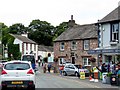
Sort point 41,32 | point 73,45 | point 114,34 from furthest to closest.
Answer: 1. point 41,32
2. point 73,45
3. point 114,34

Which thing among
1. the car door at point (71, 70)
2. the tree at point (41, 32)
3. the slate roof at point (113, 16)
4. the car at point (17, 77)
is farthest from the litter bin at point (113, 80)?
the tree at point (41, 32)

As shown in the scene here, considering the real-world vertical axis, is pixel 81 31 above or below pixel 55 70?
above

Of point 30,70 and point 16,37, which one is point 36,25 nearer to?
point 16,37

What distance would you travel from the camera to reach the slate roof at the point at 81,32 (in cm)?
5175

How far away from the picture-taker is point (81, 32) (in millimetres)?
54938

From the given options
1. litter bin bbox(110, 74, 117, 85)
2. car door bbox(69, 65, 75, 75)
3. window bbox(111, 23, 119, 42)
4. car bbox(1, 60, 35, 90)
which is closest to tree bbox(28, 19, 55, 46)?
car door bbox(69, 65, 75, 75)

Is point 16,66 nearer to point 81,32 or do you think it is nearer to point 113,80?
point 113,80

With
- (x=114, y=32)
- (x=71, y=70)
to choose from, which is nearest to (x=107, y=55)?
(x=114, y=32)

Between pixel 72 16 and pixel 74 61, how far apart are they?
12.7m

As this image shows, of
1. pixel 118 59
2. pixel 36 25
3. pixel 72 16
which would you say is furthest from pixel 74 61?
pixel 36 25

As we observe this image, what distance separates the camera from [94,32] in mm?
51469

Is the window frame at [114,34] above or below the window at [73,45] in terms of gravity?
above

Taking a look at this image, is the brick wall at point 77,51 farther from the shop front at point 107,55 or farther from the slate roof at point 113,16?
the slate roof at point 113,16

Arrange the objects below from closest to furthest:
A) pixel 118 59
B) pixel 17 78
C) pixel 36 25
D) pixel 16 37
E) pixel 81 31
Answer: pixel 17 78 → pixel 118 59 → pixel 81 31 → pixel 16 37 → pixel 36 25
